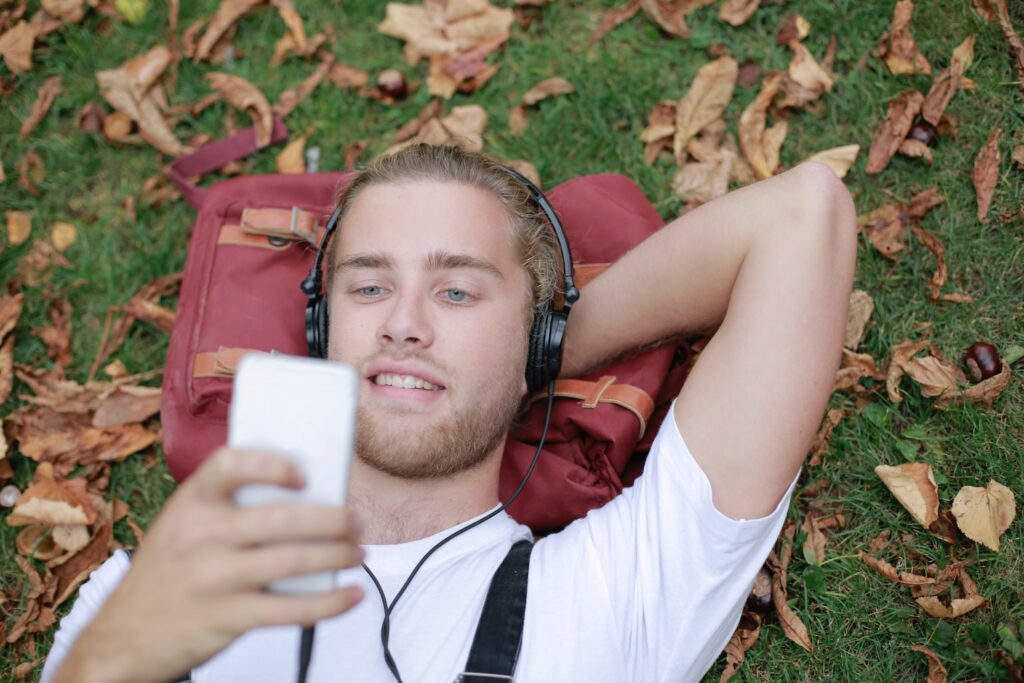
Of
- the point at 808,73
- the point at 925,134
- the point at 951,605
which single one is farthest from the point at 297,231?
the point at 951,605

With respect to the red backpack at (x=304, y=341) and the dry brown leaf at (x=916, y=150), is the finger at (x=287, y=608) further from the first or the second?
the dry brown leaf at (x=916, y=150)

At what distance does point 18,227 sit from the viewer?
397cm

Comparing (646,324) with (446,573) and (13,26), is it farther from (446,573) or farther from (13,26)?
(13,26)

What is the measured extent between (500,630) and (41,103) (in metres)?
3.83

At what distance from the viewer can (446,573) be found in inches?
94.7

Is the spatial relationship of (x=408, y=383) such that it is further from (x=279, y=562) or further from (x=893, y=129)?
(x=893, y=129)

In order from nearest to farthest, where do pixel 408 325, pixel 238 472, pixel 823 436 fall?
pixel 238 472 < pixel 408 325 < pixel 823 436

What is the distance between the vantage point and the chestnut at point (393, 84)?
13.0 ft

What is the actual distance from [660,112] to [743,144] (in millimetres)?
437

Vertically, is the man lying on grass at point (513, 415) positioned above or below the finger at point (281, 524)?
below

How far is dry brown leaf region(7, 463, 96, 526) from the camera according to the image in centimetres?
329

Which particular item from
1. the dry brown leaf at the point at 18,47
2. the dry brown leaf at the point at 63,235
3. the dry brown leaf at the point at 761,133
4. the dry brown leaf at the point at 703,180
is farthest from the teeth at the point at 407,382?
the dry brown leaf at the point at 18,47

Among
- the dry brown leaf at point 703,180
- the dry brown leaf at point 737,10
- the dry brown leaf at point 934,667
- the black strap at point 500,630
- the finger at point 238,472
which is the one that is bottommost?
the dry brown leaf at point 934,667

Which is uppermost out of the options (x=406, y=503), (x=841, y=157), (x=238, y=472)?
(x=238, y=472)
